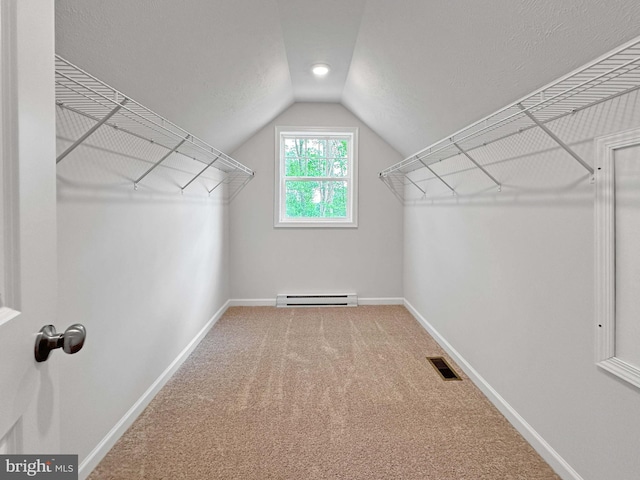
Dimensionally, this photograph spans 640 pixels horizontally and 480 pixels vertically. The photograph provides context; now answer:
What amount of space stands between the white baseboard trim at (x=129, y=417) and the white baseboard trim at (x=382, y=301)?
1995 mm

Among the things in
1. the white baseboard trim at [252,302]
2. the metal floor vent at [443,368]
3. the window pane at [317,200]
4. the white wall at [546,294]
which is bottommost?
the metal floor vent at [443,368]

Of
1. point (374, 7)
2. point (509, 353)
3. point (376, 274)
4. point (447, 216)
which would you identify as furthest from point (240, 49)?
point (376, 274)

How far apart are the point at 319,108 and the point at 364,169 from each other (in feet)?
2.85

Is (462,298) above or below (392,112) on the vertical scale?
below

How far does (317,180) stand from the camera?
4.35m

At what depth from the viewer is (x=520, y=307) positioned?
1844mm

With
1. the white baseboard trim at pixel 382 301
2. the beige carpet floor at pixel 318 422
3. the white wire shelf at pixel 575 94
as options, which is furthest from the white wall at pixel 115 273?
the white baseboard trim at pixel 382 301

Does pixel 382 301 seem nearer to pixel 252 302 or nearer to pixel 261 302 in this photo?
pixel 261 302

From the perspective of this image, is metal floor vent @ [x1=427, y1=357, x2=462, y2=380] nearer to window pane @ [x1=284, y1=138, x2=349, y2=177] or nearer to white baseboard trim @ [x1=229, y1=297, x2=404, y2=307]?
white baseboard trim @ [x1=229, y1=297, x2=404, y2=307]

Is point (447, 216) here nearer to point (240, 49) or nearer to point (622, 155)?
point (622, 155)

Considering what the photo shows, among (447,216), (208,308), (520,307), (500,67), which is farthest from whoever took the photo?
(208,308)

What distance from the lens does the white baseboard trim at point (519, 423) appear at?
1497mm

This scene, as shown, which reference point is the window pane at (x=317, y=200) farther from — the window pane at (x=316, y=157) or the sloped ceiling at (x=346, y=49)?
the sloped ceiling at (x=346, y=49)

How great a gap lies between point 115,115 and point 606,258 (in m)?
2.03
